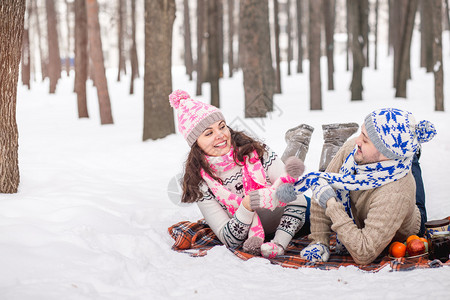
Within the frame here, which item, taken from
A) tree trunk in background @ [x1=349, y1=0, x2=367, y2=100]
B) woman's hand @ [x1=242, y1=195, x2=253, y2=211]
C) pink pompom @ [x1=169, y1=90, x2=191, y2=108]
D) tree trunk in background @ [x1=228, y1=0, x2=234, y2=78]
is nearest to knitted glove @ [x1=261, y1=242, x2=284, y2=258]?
woman's hand @ [x1=242, y1=195, x2=253, y2=211]

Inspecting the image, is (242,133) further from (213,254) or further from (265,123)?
(265,123)

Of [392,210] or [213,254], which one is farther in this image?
[213,254]

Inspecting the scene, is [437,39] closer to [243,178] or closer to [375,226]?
[243,178]

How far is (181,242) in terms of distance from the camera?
3.30m

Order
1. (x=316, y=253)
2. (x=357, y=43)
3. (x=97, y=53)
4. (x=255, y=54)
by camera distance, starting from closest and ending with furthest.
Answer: (x=316, y=253) < (x=255, y=54) < (x=97, y=53) < (x=357, y=43)

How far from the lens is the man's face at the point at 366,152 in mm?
2869

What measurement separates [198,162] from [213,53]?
24.7 feet

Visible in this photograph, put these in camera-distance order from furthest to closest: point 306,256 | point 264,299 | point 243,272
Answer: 1. point 306,256
2. point 243,272
3. point 264,299

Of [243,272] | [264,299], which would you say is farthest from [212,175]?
[264,299]

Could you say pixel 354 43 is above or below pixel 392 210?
above

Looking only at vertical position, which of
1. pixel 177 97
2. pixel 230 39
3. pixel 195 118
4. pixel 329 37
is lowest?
pixel 195 118

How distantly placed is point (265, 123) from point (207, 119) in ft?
17.2

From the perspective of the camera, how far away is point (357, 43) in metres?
10.4

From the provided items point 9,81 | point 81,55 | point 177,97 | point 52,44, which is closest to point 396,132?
point 177,97
